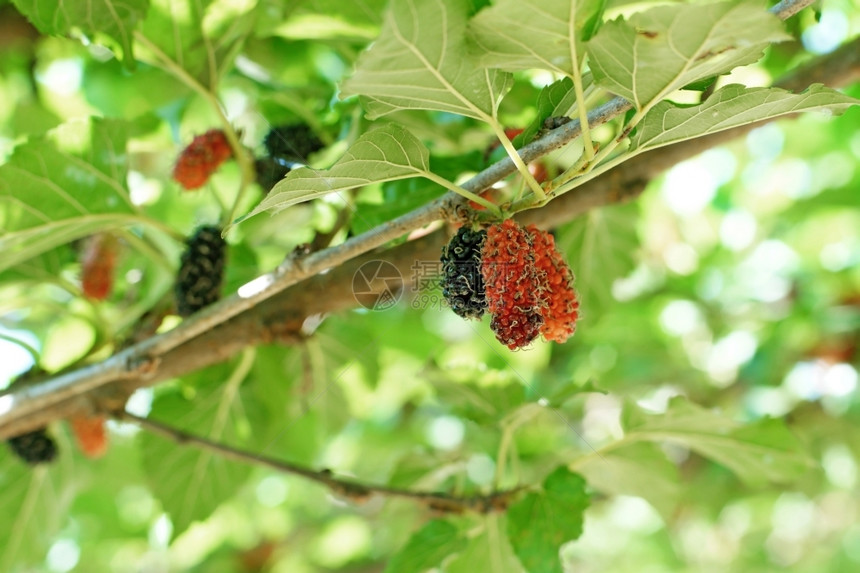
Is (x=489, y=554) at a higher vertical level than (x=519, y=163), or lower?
lower

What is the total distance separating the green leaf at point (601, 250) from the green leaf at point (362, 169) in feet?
3.03

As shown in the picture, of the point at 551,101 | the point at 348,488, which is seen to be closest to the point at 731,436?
the point at 348,488

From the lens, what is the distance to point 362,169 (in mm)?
859

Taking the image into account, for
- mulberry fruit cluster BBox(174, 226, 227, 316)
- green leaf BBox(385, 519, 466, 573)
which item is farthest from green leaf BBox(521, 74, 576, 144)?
green leaf BBox(385, 519, 466, 573)

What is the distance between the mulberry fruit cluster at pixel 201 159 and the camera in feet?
4.59

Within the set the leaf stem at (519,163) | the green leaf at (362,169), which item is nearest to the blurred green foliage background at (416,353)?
the green leaf at (362,169)

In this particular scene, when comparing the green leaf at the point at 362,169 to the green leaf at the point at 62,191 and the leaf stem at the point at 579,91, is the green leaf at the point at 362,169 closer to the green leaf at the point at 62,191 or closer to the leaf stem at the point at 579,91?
the leaf stem at the point at 579,91

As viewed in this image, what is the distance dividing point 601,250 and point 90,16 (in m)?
1.21

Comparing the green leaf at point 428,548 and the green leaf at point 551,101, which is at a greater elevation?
the green leaf at point 551,101

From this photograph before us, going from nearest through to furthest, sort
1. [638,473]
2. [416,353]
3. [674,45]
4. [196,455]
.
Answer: [674,45] < [638,473] < [196,455] < [416,353]

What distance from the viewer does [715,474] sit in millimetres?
2857

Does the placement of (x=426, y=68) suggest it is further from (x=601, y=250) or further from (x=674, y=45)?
(x=601, y=250)

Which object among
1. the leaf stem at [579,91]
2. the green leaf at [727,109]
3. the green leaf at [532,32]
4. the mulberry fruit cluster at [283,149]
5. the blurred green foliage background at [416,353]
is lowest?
the blurred green foliage background at [416,353]

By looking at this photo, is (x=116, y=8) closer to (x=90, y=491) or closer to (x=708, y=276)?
(x=90, y=491)
